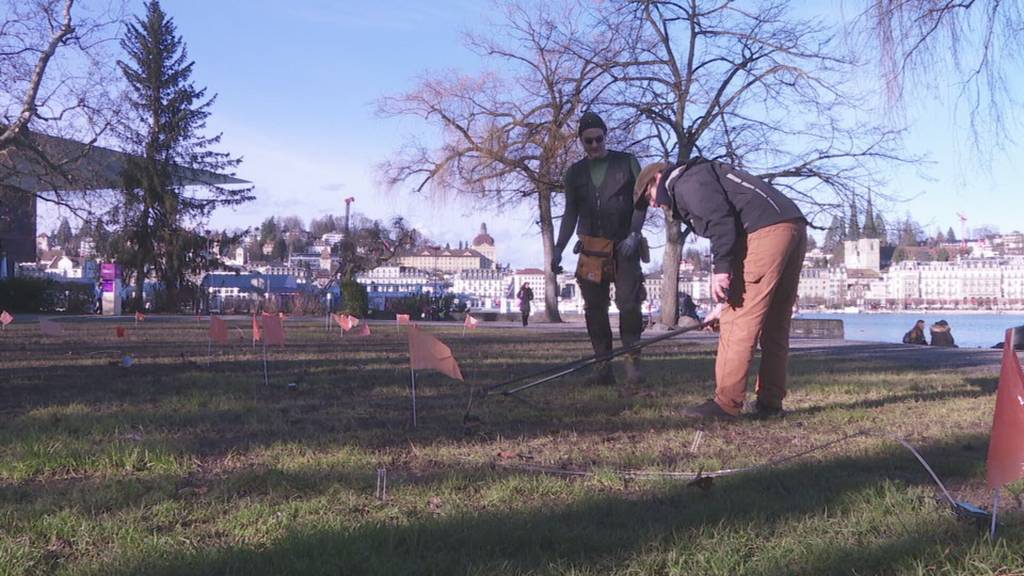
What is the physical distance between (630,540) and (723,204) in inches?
104

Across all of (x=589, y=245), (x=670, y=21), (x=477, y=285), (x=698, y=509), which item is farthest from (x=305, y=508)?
(x=477, y=285)

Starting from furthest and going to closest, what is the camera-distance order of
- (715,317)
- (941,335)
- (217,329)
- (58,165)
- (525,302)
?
(525,302) < (941,335) < (58,165) < (217,329) < (715,317)

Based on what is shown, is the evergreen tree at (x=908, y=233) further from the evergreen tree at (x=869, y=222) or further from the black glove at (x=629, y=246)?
the black glove at (x=629, y=246)

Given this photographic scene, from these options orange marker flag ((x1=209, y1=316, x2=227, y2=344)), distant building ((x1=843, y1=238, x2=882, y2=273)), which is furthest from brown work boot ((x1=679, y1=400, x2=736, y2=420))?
distant building ((x1=843, y1=238, x2=882, y2=273))

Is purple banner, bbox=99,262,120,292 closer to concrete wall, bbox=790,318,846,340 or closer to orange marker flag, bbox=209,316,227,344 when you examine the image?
concrete wall, bbox=790,318,846,340

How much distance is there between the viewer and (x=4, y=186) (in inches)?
769

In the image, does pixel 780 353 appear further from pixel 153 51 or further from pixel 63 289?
pixel 153 51

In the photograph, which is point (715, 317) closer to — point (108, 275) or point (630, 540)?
point (630, 540)

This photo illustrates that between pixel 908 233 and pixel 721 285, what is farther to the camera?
pixel 908 233

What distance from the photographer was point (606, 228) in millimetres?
6930

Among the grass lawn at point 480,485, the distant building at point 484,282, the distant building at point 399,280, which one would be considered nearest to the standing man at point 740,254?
the grass lawn at point 480,485

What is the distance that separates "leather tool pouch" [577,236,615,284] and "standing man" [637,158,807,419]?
1.62m

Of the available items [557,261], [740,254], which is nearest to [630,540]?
[740,254]

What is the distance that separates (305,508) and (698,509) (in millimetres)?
1323
